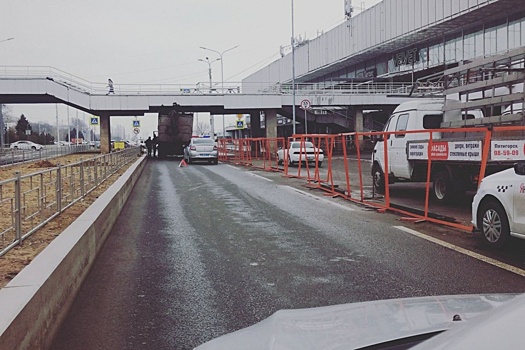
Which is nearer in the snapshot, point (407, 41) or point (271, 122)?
point (271, 122)

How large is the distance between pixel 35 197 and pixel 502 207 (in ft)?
20.0

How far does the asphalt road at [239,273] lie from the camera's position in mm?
4745

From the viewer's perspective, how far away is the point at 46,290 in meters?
4.35

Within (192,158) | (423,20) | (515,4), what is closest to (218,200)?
(192,158)

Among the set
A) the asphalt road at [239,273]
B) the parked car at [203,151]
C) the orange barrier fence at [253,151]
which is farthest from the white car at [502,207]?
the parked car at [203,151]

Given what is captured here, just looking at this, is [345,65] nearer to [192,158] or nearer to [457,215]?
[192,158]

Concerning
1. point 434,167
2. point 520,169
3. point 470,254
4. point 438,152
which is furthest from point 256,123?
point 520,169

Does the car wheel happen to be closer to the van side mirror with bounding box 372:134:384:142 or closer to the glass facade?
the van side mirror with bounding box 372:134:384:142

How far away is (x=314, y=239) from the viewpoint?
8.38 metres

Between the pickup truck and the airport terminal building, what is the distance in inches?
633

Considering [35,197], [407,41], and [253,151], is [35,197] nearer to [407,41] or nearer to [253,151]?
[253,151]

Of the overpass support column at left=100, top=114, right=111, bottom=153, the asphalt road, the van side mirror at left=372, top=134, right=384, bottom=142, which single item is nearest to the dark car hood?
the asphalt road

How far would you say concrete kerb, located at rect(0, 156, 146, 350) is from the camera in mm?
3570

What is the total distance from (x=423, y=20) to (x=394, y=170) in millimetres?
33399
